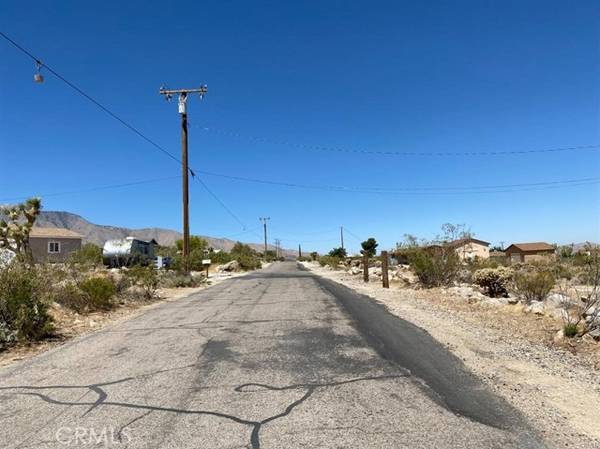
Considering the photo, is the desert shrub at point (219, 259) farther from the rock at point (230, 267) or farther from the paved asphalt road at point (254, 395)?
the paved asphalt road at point (254, 395)

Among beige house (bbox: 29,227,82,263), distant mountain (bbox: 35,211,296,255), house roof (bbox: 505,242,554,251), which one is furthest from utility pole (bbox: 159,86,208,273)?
distant mountain (bbox: 35,211,296,255)

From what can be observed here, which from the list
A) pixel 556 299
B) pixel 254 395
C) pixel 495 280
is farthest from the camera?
pixel 495 280

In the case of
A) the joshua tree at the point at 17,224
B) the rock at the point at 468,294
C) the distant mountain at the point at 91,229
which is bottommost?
the rock at the point at 468,294

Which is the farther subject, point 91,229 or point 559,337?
point 91,229

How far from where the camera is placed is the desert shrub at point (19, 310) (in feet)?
33.9

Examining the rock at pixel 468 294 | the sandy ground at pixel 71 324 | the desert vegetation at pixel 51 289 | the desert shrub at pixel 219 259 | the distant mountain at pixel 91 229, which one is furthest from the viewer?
the distant mountain at pixel 91 229

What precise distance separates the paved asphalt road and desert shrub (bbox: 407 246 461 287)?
1259 centimetres

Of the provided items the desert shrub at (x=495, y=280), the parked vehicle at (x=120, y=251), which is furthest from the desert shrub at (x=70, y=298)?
the parked vehicle at (x=120, y=251)

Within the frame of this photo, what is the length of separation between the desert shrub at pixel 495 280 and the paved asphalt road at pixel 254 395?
35.0 ft

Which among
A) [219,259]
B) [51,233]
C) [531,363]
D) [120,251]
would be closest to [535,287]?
[531,363]

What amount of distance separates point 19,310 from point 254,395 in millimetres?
6450

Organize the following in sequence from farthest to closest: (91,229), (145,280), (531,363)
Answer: (91,229), (145,280), (531,363)

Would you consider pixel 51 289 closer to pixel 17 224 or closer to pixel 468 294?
pixel 468 294

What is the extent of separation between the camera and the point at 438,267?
23.0m
